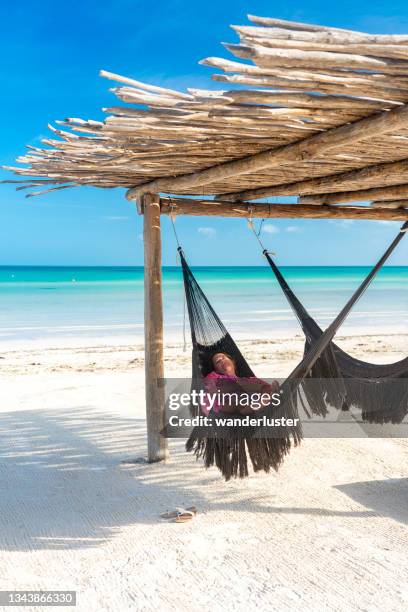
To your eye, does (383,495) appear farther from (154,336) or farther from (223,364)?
(154,336)

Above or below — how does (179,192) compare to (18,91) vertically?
below

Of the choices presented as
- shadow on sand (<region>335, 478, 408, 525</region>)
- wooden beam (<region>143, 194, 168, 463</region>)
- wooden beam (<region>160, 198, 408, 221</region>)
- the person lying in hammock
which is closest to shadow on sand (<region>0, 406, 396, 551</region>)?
shadow on sand (<region>335, 478, 408, 525</region>)

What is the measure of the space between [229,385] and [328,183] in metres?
1.02

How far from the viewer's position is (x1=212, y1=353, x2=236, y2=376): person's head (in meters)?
2.71

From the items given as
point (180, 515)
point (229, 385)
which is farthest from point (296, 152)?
point (180, 515)

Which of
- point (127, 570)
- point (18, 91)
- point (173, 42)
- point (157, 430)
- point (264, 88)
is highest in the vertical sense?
point (18, 91)

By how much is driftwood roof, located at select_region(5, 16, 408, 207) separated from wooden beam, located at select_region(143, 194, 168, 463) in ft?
0.61

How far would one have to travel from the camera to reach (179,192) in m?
3.11

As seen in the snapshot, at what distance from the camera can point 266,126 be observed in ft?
6.39

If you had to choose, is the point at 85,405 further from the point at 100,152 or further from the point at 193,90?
the point at 193,90

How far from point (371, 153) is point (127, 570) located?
166 centimetres

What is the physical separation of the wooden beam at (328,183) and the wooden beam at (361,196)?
28mm

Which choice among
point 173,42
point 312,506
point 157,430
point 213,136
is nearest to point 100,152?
point 213,136

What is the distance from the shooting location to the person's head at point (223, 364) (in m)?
2.71
